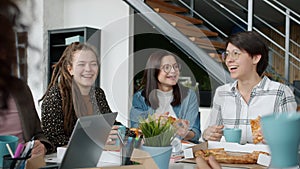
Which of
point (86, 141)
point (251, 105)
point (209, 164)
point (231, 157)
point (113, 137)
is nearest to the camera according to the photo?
point (209, 164)

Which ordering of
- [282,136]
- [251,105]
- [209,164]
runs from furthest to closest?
[251,105]
[209,164]
[282,136]

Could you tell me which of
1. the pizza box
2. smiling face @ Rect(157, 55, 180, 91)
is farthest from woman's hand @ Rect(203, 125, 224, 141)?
smiling face @ Rect(157, 55, 180, 91)

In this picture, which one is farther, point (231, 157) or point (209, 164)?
point (231, 157)

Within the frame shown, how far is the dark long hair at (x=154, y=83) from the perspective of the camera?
54.0 inches

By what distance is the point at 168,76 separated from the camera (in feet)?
5.02

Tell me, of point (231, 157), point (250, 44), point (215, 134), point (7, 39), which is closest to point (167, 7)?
point (250, 44)

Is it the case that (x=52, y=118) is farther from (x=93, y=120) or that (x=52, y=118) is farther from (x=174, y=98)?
(x=93, y=120)

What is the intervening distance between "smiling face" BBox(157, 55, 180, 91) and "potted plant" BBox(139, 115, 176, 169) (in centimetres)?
28

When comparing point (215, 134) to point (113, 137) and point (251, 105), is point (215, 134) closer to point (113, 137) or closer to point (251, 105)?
point (251, 105)

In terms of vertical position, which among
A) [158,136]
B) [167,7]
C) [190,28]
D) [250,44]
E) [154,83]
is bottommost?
[158,136]

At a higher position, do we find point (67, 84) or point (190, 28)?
point (190, 28)

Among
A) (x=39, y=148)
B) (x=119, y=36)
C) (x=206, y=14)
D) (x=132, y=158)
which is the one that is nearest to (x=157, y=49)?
(x=119, y=36)

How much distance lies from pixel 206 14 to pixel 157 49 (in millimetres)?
6308

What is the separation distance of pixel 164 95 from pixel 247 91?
2.47ft
